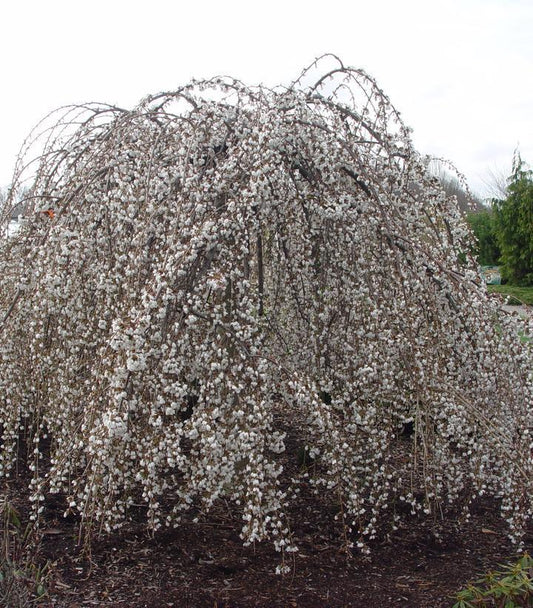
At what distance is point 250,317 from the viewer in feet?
8.22

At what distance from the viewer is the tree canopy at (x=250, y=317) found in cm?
248

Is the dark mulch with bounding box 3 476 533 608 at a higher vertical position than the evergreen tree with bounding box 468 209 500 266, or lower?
lower

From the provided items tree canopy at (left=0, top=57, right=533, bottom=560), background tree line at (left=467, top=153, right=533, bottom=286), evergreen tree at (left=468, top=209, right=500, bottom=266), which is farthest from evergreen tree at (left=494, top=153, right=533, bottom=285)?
tree canopy at (left=0, top=57, right=533, bottom=560)

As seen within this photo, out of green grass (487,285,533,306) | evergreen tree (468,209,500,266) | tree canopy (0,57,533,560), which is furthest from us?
evergreen tree (468,209,500,266)

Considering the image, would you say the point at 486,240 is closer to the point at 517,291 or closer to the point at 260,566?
the point at 517,291

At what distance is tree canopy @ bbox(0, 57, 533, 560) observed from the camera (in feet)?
8.14

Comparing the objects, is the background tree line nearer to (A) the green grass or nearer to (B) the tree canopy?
(A) the green grass

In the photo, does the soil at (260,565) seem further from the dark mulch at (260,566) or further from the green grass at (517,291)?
the green grass at (517,291)

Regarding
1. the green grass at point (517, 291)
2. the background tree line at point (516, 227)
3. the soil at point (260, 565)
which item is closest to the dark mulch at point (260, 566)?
the soil at point (260, 565)

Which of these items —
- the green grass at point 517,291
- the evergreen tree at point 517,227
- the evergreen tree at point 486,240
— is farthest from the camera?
the evergreen tree at point 486,240

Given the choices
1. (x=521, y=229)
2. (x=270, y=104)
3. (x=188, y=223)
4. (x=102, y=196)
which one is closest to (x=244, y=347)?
(x=188, y=223)

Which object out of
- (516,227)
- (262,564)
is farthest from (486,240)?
(262,564)

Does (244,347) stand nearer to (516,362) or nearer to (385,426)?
(385,426)

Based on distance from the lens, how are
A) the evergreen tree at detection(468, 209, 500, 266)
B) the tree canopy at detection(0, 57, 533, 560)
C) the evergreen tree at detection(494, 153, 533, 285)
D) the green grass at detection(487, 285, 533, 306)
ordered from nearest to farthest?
the tree canopy at detection(0, 57, 533, 560)
the green grass at detection(487, 285, 533, 306)
the evergreen tree at detection(494, 153, 533, 285)
the evergreen tree at detection(468, 209, 500, 266)
